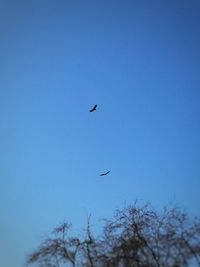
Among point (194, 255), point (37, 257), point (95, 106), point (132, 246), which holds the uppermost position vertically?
point (95, 106)

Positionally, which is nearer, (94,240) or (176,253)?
(176,253)

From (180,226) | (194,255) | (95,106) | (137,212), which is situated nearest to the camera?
(95,106)

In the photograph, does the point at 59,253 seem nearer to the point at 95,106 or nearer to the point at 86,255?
the point at 86,255

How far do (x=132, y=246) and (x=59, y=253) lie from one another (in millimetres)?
8400

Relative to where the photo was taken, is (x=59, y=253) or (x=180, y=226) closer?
(x=180, y=226)

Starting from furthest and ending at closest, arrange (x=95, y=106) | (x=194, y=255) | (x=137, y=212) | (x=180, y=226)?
(x=137, y=212) < (x=180, y=226) < (x=194, y=255) < (x=95, y=106)

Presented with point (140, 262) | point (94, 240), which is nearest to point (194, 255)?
point (140, 262)

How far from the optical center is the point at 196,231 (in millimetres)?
32938

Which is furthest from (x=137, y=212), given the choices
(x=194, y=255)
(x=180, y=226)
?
(x=194, y=255)

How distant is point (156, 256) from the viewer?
32500 millimetres

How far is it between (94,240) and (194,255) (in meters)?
10.0

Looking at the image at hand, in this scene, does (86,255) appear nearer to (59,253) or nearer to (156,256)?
(59,253)

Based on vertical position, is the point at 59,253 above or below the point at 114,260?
above

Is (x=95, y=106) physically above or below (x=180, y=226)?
above
